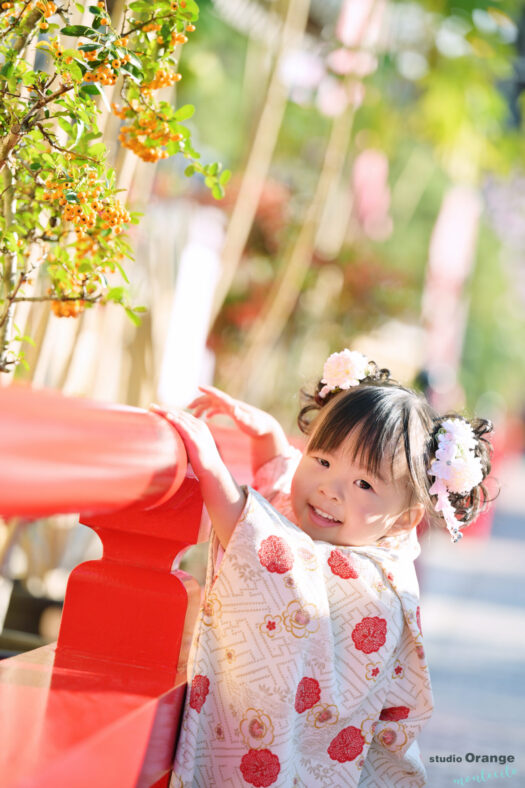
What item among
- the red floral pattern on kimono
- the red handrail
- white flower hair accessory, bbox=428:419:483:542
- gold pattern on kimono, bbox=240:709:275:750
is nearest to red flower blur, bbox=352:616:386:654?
the red floral pattern on kimono

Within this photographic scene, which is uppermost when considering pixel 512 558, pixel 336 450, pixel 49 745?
pixel 336 450

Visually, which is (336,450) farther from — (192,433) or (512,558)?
(512,558)

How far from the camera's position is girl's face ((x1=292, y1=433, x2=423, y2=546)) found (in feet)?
5.65

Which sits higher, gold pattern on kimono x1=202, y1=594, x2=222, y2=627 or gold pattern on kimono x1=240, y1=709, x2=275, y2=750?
gold pattern on kimono x1=202, y1=594, x2=222, y2=627

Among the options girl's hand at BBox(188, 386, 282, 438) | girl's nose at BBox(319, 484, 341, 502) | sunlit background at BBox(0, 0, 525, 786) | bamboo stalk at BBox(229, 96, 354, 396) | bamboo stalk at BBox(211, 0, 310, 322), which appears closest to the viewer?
girl's nose at BBox(319, 484, 341, 502)

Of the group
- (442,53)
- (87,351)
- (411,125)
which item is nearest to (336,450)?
(87,351)

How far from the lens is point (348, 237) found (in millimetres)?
A: 7160

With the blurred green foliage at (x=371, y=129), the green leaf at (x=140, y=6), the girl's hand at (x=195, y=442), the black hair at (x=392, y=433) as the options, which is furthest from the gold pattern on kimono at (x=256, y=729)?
the blurred green foliage at (x=371, y=129)

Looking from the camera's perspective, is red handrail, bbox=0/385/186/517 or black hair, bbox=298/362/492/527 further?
black hair, bbox=298/362/492/527

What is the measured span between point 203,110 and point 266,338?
2945 mm

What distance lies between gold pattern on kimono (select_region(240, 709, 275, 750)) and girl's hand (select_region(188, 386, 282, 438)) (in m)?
0.67

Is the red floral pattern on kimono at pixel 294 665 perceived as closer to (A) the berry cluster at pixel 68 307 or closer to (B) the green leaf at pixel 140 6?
(A) the berry cluster at pixel 68 307

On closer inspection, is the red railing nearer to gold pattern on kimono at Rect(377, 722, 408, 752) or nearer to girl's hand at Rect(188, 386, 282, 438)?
girl's hand at Rect(188, 386, 282, 438)

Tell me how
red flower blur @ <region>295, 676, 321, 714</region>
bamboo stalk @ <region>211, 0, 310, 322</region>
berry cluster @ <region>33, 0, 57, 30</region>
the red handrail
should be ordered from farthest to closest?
bamboo stalk @ <region>211, 0, 310, 322</region> < red flower blur @ <region>295, 676, 321, 714</region> < berry cluster @ <region>33, 0, 57, 30</region> < the red handrail
